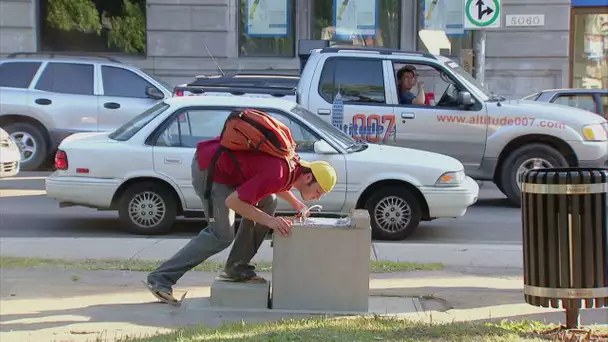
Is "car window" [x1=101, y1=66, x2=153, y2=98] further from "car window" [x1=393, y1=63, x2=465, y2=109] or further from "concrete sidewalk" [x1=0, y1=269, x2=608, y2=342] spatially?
"concrete sidewalk" [x1=0, y1=269, x2=608, y2=342]

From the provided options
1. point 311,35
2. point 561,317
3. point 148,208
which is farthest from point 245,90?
point 311,35

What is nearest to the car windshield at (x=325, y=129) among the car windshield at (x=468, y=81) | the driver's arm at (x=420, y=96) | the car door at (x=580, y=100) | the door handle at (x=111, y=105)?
the driver's arm at (x=420, y=96)

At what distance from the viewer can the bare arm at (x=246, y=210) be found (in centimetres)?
543

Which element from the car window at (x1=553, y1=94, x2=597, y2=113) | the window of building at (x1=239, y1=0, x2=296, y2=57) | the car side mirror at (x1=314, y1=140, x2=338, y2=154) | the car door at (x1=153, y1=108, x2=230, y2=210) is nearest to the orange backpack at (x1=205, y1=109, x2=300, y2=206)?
the car side mirror at (x1=314, y1=140, x2=338, y2=154)

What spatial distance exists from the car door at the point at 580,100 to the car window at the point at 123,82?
286 inches

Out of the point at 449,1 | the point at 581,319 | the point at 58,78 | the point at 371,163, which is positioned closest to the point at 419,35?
the point at 449,1

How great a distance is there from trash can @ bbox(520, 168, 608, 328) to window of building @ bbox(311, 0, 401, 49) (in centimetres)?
1615

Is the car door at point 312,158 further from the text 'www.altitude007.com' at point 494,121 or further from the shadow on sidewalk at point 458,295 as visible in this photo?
the text 'www.altitude007.com' at point 494,121

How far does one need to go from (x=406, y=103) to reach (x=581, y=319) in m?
5.66

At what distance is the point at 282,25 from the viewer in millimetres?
20938

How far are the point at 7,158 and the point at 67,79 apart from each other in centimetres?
333

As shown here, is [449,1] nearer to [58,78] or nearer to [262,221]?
[58,78]

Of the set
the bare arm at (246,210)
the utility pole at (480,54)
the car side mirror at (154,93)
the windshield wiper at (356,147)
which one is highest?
the utility pole at (480,54)

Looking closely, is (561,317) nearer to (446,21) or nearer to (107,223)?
(107,223)
